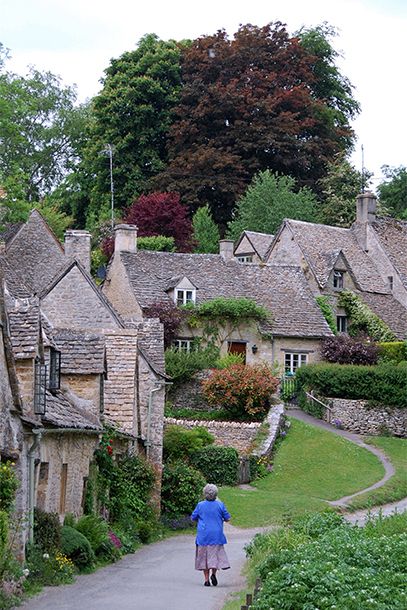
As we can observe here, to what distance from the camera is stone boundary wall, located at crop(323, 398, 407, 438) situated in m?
52.5

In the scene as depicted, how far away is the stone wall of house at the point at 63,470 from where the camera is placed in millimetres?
24844

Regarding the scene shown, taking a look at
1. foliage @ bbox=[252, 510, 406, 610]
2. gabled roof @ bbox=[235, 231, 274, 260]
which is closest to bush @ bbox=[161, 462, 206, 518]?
foliage @ bbox=[252, 510, 406, 610]

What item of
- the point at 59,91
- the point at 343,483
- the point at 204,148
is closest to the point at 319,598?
the point at 343,483

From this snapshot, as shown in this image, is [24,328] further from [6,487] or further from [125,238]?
[125,238]

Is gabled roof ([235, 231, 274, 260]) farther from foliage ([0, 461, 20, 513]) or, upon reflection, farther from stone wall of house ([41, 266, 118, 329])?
foliage ([0, 461, 20, 513])

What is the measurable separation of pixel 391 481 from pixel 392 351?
1609 centimetres

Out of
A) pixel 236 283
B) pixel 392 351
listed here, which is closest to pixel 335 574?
pixel 392 351

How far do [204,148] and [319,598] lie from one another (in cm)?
6602

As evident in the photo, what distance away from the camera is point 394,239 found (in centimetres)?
7125

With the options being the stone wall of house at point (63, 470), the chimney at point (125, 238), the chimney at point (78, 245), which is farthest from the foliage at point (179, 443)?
the chimney at point (125, 238)

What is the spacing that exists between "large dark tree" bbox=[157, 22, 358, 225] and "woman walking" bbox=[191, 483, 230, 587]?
5842 cm

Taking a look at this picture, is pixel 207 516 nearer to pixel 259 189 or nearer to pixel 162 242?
pixel 162 242

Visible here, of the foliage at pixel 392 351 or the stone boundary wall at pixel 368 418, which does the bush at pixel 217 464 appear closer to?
the stone boundary wall at pixel 368 418

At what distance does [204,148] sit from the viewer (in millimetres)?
81438
